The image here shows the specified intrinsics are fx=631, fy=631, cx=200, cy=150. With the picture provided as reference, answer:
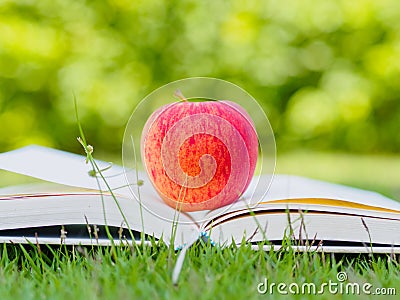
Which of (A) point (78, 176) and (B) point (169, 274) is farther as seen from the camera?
(A) point (78, 176)

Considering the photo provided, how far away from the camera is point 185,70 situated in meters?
4.09

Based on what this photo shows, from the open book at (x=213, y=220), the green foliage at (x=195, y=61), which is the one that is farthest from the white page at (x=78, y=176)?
the green foliage at (x=195, y=61)

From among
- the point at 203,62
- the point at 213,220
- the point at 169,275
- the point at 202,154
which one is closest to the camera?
the point at 169,275

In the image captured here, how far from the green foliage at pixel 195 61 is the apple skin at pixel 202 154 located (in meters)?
2.64

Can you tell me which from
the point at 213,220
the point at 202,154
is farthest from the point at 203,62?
the point at 213,220

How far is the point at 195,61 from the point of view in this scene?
13.3 feet

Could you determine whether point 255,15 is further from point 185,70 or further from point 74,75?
point 74,75

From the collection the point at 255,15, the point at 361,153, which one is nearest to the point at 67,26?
the point at 255,15

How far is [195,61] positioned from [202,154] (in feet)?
9.64

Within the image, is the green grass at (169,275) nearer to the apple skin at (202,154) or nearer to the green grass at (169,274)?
the green grass at (169,274)

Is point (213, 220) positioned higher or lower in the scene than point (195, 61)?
lower

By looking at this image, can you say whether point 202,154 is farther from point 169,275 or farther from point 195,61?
point 195,61

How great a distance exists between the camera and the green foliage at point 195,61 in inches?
153

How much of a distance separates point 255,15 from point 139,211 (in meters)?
3.10
